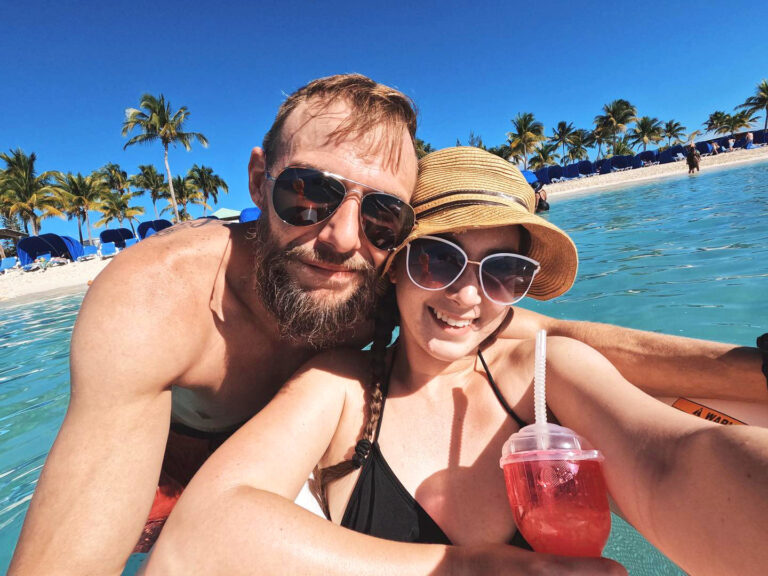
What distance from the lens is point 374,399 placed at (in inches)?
65.7

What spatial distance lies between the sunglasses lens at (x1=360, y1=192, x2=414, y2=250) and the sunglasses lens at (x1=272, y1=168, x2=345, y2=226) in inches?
5.8

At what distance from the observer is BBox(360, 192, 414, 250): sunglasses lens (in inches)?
68.3

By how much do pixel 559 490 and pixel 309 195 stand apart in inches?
56.4

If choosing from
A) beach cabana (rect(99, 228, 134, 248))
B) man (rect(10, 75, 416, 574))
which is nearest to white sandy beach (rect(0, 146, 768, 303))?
beach cabana (rect(99, 228, 134, 248))

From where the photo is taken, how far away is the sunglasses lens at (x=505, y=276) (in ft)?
5.04

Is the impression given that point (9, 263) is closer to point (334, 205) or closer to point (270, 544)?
point (334, 205)

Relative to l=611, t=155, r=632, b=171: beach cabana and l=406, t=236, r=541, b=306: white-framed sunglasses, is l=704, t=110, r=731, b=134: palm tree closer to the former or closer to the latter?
l=611, t=155, r=632, b=171: beach cabana

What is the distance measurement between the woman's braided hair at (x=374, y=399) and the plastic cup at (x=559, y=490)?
2.22ft

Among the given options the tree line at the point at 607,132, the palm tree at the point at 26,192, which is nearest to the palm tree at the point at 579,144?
the tree line at the point at 607,132

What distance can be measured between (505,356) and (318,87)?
1.59 meters

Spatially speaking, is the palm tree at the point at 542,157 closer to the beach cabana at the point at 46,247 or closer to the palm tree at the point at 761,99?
the palm tree at the point at 761,99

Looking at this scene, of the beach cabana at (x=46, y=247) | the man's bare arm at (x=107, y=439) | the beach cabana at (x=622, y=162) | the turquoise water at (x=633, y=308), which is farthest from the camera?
the beach cabana at (x=622, y=162)

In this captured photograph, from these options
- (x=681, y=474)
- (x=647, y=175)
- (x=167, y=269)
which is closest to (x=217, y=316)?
(x=167, y=269)

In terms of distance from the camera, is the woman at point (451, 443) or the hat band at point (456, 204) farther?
the hat band at point (456, 204)
